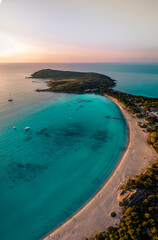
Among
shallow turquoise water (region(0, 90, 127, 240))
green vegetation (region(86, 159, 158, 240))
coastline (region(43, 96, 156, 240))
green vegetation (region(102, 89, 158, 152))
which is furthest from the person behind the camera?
green vegetation (region(102, 89, 158, 152))

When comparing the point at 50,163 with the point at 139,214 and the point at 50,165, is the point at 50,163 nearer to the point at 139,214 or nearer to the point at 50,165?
the point at 50,165

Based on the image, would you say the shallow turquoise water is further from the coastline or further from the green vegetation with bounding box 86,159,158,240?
the green vegetation with bounding box 86,159,158,240

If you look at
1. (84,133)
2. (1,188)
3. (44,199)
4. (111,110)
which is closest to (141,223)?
(44,199)

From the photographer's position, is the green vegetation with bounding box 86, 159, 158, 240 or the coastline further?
the coastline

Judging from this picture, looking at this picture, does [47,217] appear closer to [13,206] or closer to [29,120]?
[13,206]

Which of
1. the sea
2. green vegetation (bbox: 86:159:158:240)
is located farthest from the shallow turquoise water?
green vegetation (bbox: 86:159:158:240)

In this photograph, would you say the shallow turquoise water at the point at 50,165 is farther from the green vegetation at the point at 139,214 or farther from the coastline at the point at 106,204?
the green vegetation at the point at 139,214

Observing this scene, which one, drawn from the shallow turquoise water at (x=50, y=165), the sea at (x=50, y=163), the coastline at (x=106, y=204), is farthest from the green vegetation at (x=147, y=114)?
the shallow turquoise water at (x=50, y=165)

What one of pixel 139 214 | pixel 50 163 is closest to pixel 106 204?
pixel 139 214
